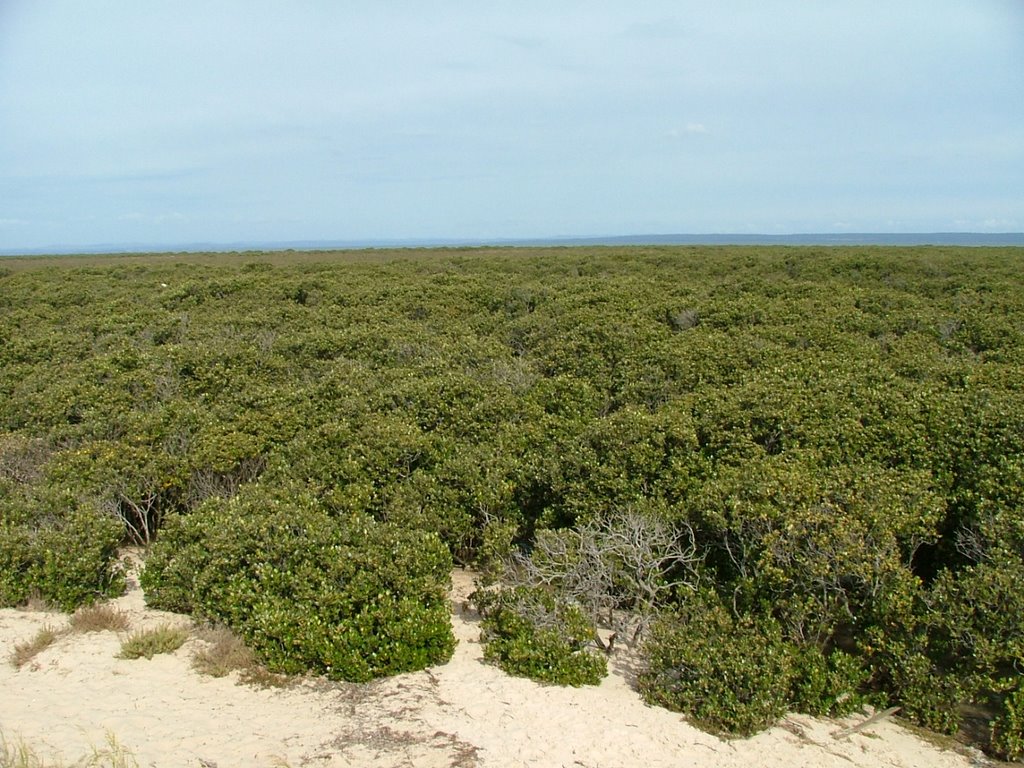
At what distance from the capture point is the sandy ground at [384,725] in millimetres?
5535

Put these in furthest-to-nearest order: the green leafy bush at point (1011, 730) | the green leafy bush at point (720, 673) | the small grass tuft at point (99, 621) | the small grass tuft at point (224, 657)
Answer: the small grass tuft at point (99, 621) → the small grass tuft at point (224, 657) → the green leafy bush at point (720, 673) → the green leafy bush at point (1011, 730)

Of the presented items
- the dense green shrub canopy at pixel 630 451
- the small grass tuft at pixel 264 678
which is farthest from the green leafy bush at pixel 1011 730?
the small grass tuft at pixel 264 678

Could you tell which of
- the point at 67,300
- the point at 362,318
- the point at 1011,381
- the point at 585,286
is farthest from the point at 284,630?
the point at 67,300

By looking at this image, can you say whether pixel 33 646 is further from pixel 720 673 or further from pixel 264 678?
pixel 720 673

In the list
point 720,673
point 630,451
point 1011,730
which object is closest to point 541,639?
point 720,673

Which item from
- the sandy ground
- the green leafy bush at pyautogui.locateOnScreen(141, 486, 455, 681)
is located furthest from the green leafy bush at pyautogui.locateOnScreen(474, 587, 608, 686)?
the green leafy bush at pyautogui.locateOnScreen(141, 486, 455, 681)

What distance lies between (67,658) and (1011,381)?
12.7m

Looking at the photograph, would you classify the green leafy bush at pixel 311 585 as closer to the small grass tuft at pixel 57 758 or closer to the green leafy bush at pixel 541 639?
the green leafy bush at pixel 541 639

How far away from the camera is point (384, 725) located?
587cm

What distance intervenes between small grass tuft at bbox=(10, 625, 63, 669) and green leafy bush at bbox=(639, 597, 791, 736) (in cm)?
567

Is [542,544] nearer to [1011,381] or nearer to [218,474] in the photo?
[218,474]

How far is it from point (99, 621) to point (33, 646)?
0.60 m

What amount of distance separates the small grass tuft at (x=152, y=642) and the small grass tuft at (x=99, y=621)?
28 centimetres

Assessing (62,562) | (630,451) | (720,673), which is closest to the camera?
(720,673)
